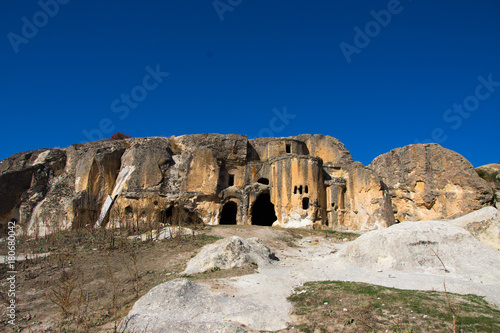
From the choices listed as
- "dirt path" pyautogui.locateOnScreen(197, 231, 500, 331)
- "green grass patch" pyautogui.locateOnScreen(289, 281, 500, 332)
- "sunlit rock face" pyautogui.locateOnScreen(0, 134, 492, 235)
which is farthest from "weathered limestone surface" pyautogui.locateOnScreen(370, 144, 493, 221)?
"green grass patch" pyautogui.locateOnScreen(289, 281, 500, 332)

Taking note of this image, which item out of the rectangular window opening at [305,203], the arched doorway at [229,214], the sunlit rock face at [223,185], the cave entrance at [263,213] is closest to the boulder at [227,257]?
the sunlit rock face at [223,185]

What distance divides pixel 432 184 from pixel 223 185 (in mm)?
17725

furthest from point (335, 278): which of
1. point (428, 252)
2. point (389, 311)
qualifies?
point (389, 311)

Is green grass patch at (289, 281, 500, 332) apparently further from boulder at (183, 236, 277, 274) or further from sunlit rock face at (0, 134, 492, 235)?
sunlit rock face at (0, 134, 492, 235)

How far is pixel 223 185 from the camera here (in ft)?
109

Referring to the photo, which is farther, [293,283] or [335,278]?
[335,278]

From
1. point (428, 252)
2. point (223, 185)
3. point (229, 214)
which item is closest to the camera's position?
point (428, 252)

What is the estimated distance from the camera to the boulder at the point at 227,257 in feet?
45.0

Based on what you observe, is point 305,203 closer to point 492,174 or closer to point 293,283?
point 492,174

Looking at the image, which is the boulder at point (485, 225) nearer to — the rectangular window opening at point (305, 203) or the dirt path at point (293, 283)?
the dirt path at point (293, 283)

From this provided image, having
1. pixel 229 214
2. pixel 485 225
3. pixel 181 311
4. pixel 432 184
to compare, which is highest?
pixel 432 184

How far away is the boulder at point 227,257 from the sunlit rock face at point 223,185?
1509 centimetres

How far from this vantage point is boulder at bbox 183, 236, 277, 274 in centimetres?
1373

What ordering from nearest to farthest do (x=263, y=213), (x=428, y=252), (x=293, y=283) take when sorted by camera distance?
(x=293, y=283) < (x=428, y=252) < (x=263, y=213)
